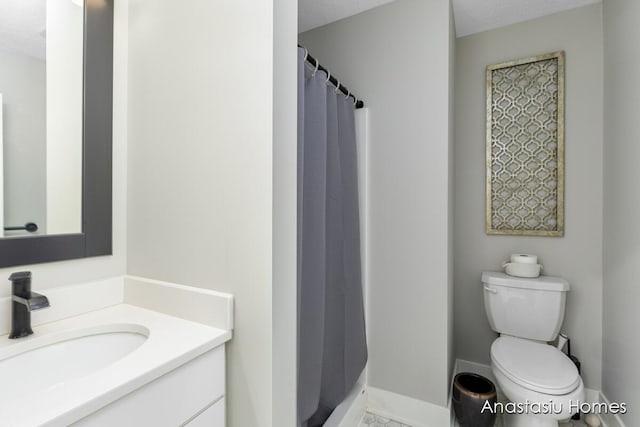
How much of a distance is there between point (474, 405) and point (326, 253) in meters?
1.06

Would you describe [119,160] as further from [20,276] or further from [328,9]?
[328,9]

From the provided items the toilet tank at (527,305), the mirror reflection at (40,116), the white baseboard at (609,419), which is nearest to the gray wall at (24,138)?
the mirror reflection at (40,116)

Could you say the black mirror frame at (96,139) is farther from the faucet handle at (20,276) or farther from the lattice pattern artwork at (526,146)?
the lattice pattern artwork at (526,146)

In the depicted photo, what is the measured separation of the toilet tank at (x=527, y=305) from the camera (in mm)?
1629

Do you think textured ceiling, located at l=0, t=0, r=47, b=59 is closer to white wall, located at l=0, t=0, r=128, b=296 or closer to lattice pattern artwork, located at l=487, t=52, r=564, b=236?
white wall, located at l=0, t=0, r=128, b=296

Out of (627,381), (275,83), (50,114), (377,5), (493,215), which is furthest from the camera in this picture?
(493,215)

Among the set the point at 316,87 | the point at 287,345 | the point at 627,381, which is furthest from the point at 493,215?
the point at 287,345

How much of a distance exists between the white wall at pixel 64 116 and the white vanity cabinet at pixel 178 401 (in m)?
0.60

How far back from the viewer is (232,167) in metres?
0.84

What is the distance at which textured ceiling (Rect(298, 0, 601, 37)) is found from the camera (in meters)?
1.70

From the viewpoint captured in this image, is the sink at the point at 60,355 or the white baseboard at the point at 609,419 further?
the white baseboard at the point at 609,419

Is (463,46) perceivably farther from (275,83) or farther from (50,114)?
(50,114)

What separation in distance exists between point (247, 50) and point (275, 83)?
129 mm

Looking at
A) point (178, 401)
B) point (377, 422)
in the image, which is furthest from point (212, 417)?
point (377, 422)
